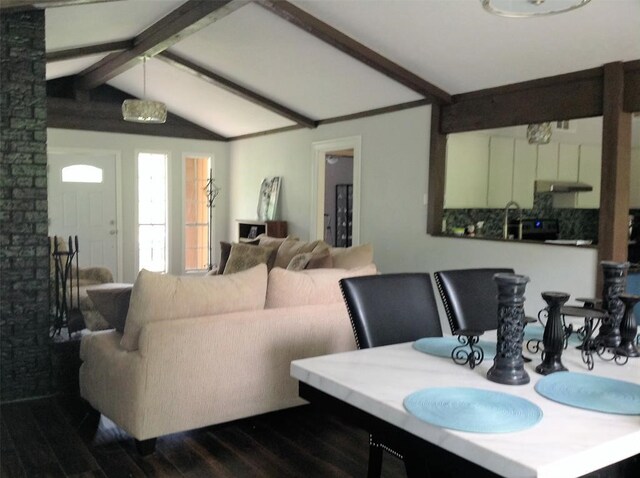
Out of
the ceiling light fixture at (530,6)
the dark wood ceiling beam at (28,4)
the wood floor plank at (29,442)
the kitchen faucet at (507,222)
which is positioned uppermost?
the dark wood ceiling beam at (28,4)

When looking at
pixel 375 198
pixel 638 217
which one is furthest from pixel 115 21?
pixel 638 217

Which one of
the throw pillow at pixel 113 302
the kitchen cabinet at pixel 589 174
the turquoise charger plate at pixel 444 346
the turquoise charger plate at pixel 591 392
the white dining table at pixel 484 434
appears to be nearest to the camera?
the white dining table at pixel 484 434

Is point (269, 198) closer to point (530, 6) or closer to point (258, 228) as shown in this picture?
point (258, 228)

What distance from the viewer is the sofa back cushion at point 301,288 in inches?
133

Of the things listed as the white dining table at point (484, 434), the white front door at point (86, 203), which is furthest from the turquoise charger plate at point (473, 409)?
the white front door at point (86, 203)

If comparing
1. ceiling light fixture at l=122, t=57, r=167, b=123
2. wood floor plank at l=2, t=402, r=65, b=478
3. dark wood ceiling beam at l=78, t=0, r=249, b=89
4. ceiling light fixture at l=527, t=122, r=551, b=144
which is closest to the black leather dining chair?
wood floor plank at l=2, t=402, r=65, b=478

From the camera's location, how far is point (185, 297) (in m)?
3.02

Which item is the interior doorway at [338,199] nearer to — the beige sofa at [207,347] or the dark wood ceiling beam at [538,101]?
the dark wood ceiling beam at [538,101]

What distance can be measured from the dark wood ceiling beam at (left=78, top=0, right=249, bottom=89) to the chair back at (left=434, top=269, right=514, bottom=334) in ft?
9.74

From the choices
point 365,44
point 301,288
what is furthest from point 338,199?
point 301,288

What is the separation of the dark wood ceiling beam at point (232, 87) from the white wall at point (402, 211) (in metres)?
0.32

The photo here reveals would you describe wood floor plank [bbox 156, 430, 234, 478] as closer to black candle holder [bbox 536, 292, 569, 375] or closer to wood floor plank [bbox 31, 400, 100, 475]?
wood floor plank [bbox 31, 400, 100, 475]

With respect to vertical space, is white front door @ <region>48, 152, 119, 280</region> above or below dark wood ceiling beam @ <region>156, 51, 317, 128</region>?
below

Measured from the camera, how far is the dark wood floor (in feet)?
9.32
